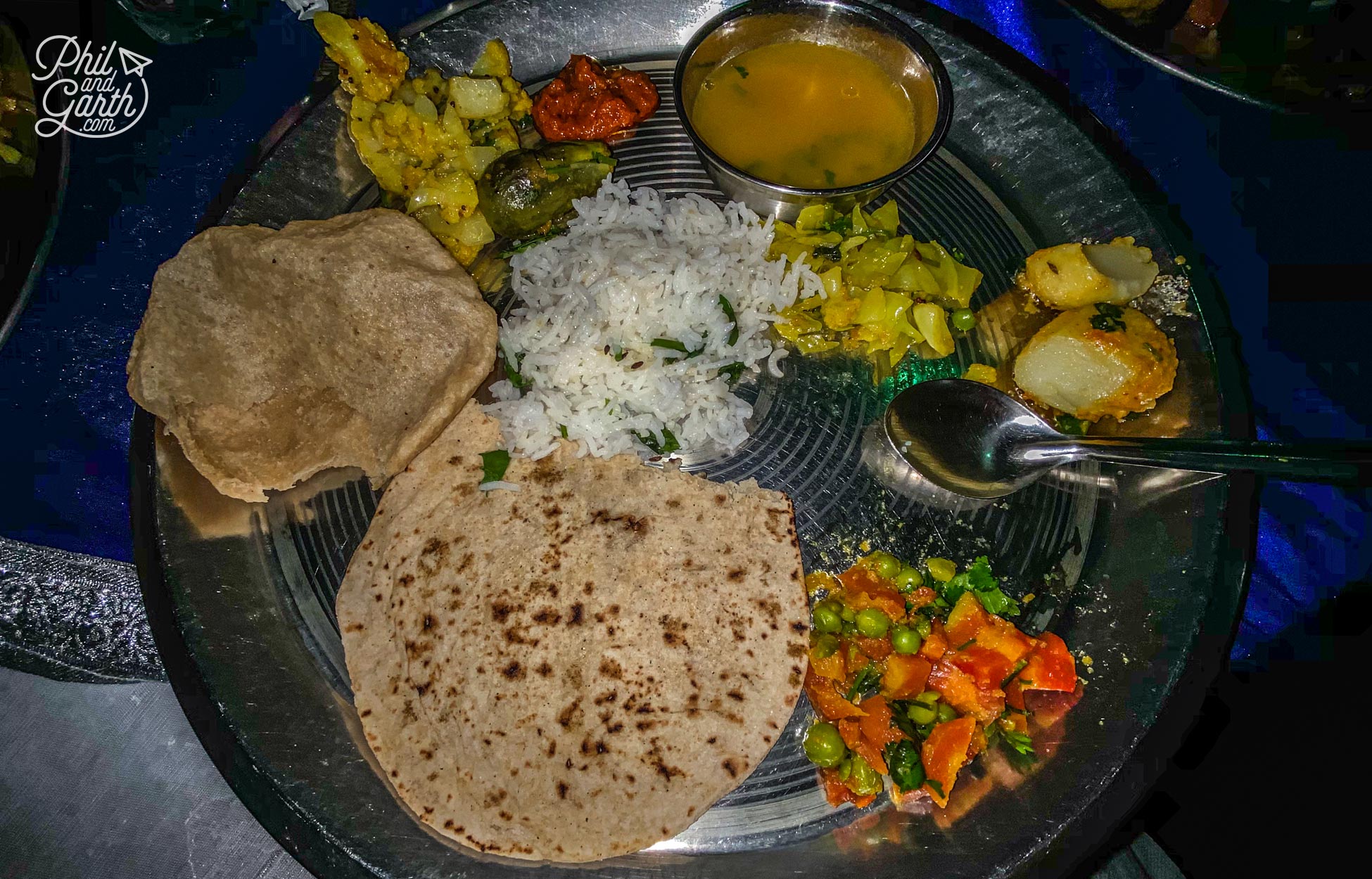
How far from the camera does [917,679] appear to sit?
242 cm

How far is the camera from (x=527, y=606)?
2498 millimetres

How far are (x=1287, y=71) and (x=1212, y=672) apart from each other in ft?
7.75

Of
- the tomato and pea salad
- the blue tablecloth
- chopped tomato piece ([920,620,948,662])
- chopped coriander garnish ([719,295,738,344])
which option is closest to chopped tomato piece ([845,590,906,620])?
the tomato and pea salad

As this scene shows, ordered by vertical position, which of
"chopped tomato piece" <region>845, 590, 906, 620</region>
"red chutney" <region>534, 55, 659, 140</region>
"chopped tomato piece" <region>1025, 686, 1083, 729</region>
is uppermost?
"red chutney" <region>534, 55, 659, 140</region>

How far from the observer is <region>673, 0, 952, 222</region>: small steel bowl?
2.93 metres

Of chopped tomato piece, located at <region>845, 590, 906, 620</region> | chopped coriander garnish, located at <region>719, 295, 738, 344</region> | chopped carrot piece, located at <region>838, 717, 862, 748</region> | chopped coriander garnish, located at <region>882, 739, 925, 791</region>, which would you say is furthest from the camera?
chopped coriander garnish, located at <region>719, 295, 738, 344</region>

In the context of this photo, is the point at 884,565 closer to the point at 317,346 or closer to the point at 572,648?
the point at 572,648

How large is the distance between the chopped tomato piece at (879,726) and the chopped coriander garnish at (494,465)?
4.57ft

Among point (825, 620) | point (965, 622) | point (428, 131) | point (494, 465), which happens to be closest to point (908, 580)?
point (965, 622)

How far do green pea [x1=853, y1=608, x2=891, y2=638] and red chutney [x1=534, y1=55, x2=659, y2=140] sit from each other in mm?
2032

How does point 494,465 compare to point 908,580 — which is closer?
point 908,580

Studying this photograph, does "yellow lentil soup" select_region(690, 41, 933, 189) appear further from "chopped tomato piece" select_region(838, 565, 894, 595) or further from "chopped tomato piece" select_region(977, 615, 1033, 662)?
"chopped tomato piece" select_region(977, 615, 1033, 662)

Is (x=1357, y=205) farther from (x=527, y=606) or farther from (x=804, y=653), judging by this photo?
(x=527, y=606)

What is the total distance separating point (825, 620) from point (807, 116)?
190 centimetres
